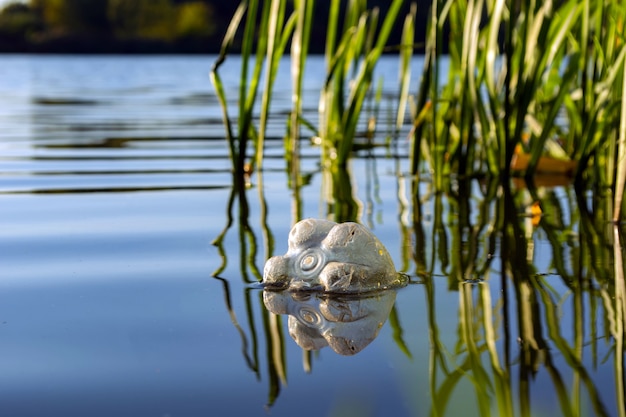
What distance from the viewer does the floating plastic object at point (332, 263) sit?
1363 millimetres

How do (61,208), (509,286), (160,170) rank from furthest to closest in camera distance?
(160,170) < (61,208) < (509,286)

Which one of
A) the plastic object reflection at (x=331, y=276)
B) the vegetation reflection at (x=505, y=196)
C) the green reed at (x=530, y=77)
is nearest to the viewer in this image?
the vegetation reflection at (x=505, y=196)

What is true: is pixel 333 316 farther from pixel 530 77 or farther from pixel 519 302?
→ pixel 530 77

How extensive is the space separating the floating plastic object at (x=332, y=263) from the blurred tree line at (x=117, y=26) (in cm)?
3353

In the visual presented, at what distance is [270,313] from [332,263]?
136 millimetres

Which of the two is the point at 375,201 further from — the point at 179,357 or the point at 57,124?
the point at 57,124

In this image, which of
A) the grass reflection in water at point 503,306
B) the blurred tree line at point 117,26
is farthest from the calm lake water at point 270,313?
the blurred tree line at point 117,26

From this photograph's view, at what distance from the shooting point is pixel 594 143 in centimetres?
235

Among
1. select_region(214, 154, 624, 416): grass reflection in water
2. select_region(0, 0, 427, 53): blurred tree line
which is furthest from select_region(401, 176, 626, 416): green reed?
select_region(0, 0, 427, 53): blurred tree line

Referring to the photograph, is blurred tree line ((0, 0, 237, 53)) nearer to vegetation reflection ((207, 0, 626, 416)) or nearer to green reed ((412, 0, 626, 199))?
vegetation reflection ((207, 0, 626, 416))

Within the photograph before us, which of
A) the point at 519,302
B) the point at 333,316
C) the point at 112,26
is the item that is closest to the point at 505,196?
the point at 519,302

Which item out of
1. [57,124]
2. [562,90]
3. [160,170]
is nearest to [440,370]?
[562,90]

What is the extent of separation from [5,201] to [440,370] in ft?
5.26

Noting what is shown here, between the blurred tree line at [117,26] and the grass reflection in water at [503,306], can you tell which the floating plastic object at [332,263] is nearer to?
the grass reflection in water at [503,306]
